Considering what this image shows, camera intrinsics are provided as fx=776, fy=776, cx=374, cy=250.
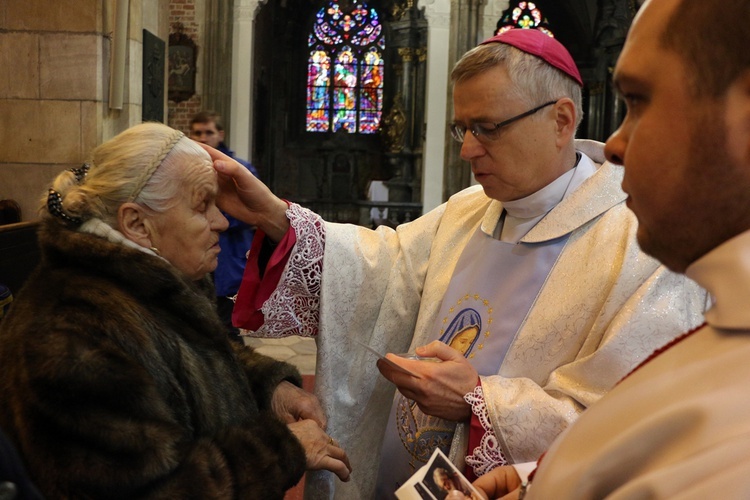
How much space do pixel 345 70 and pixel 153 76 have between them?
48.5ft

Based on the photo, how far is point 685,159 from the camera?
775mm

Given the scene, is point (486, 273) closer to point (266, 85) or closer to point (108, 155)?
point (108, 155)

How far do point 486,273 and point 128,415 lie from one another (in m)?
1.11

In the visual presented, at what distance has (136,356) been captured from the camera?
167cm

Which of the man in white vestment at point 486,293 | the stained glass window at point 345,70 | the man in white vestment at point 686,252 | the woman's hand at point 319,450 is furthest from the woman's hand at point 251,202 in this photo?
the stained glass window at point 345,70

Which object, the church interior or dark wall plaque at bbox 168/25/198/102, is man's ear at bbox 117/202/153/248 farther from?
dark wall plaque at bbox 168/25/198/102

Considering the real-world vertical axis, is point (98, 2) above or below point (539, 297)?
above

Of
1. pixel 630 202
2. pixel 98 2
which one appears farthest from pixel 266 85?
pixel 630 202

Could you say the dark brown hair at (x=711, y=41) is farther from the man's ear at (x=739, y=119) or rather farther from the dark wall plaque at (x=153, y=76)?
the dark wall plaque at (x=153, y=76)

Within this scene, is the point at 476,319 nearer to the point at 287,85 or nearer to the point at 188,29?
the point at 188,29

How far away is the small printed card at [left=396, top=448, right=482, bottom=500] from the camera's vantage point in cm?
132

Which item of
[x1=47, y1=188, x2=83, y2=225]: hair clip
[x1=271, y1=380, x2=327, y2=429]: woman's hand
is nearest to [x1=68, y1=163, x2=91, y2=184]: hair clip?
[x1=47, y1=188, x2=83, y2=225]: hair clip

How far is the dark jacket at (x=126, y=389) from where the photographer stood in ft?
5.04

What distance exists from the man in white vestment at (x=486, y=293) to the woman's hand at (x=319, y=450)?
20 cm
